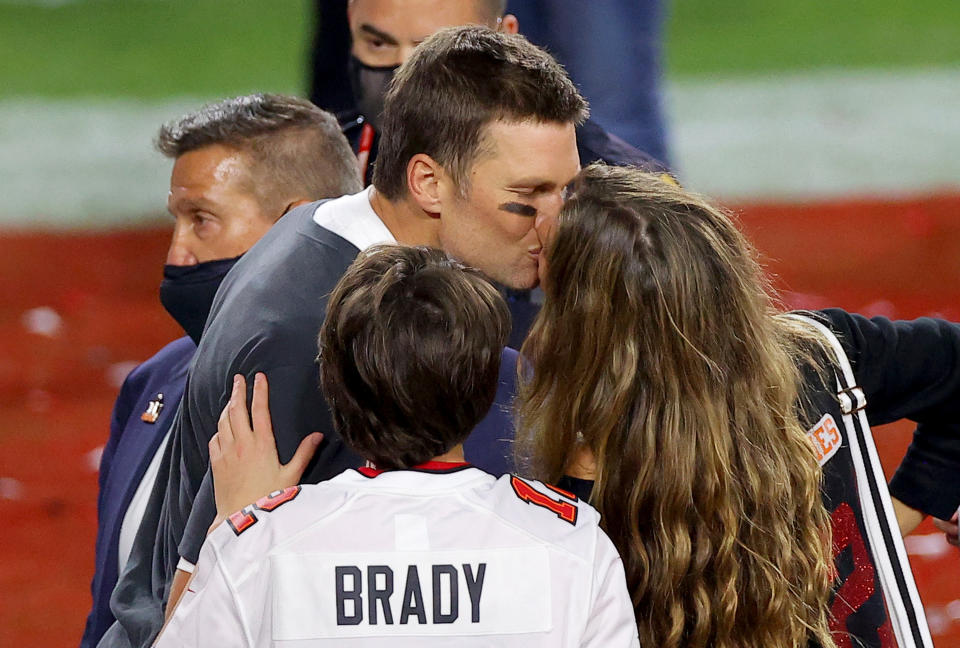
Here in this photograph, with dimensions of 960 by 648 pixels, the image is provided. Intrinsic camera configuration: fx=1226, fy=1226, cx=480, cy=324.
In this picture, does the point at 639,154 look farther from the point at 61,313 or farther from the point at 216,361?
the point at 61,313

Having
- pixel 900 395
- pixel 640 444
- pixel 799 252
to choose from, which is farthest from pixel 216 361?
pixel 799 252

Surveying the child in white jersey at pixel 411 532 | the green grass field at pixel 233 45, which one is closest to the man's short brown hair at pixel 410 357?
the child in white jersey at pixel 411 532

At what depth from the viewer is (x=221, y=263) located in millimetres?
2164

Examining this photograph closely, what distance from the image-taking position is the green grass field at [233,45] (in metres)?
6.84

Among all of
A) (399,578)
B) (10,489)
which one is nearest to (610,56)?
(10,489)

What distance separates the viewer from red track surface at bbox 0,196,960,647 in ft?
12.3

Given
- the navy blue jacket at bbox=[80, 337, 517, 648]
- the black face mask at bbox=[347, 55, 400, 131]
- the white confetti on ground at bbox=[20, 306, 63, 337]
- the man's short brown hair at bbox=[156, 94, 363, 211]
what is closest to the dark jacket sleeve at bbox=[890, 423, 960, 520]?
the navy blue jacket at bbox=[80, 337, 517, 648]

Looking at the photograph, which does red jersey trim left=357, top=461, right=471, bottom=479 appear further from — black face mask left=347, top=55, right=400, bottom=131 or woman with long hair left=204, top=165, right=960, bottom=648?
black face mask left=347, top=55, right=400, bottom=131

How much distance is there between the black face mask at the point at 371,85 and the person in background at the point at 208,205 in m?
0.71

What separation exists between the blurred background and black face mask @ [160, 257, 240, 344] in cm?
226

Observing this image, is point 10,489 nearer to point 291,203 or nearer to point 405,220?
point 291,203

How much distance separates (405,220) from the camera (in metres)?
1.79

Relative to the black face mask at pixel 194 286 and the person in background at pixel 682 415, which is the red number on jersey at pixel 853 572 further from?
the black face mask at pixel 194 286

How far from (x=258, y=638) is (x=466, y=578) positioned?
23 centimetres
